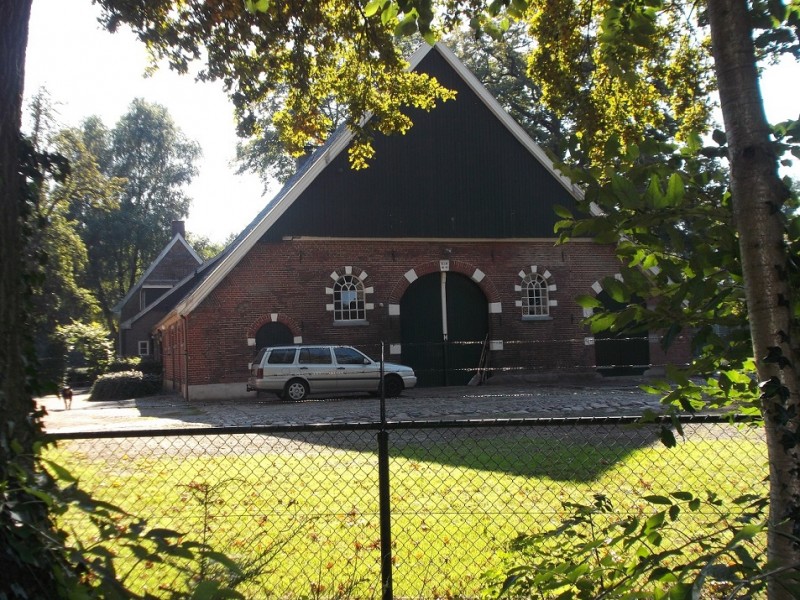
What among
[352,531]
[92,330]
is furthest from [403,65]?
[92,330]

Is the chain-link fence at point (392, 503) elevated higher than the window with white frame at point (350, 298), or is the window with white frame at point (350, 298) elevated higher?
the window with white frame at point (350, 298)

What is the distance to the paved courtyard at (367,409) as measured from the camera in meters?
14.3

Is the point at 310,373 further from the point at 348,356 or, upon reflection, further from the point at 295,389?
the point at 348,356

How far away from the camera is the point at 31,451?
2.12m

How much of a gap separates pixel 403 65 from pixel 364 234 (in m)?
15.6

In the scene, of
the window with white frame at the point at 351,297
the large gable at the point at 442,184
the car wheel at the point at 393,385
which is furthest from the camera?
the window with white frame at the point at 351,297

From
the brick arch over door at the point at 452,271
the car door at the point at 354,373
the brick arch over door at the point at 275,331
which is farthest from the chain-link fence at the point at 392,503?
the brick arch over door at the point at 452,271

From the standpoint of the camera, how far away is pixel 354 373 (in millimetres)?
20578

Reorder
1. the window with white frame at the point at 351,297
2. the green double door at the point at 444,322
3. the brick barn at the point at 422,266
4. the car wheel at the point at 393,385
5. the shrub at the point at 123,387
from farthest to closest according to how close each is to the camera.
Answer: the shrub at the point at 123,387, the green double door at the point at 444,322, the window with white frame at the point at 351,297, the brick barn at the point at 422,266, the car wheel at the point at 393,385

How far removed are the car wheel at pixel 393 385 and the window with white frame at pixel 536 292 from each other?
618cm

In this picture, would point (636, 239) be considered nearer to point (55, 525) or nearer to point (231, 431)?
point (55, 525)

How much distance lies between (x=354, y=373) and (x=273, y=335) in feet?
11.9

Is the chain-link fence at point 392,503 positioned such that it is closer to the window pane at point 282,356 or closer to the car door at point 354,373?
the car door at point 354,373

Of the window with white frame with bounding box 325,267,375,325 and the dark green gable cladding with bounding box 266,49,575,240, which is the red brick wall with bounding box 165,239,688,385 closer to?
the window with white frame with bounding box 325,267,375,325
